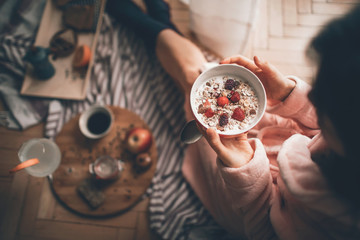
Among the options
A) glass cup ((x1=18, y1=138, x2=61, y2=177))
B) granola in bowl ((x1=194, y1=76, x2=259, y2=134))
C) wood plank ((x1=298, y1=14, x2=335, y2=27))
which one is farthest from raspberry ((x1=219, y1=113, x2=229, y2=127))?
Result: wood plank ((x1=298, y1=14, x2=335, y2=27))

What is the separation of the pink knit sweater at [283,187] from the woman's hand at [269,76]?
29mm

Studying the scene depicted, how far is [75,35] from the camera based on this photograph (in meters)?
1.26

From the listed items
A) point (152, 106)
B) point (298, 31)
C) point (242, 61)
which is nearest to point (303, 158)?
point (242, 61)

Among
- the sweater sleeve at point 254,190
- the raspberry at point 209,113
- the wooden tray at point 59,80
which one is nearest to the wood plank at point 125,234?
the sweater sleeve at point 254,190

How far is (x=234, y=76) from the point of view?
28.7 inches

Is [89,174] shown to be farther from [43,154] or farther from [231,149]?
[231,149]

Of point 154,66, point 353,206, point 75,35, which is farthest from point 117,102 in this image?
point 353,206

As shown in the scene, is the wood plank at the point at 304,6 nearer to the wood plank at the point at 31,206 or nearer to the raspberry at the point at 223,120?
the raspberry at the point at 223,120

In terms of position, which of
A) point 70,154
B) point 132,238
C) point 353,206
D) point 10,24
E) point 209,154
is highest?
point 353,206

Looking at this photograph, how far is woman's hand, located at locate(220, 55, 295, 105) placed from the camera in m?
0.75

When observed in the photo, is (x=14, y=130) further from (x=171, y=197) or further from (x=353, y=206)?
(x=353, y=206)

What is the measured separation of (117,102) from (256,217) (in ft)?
3.03

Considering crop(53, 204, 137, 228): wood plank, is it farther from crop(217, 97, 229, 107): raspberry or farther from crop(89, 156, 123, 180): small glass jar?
crop(217, 97, 229, 107): raspberry

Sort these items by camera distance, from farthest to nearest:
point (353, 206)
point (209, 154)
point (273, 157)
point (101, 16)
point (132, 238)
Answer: point (101, 16)
point (132, 238)
point (209, 154)
point (273, 157)
point (353, 206)
